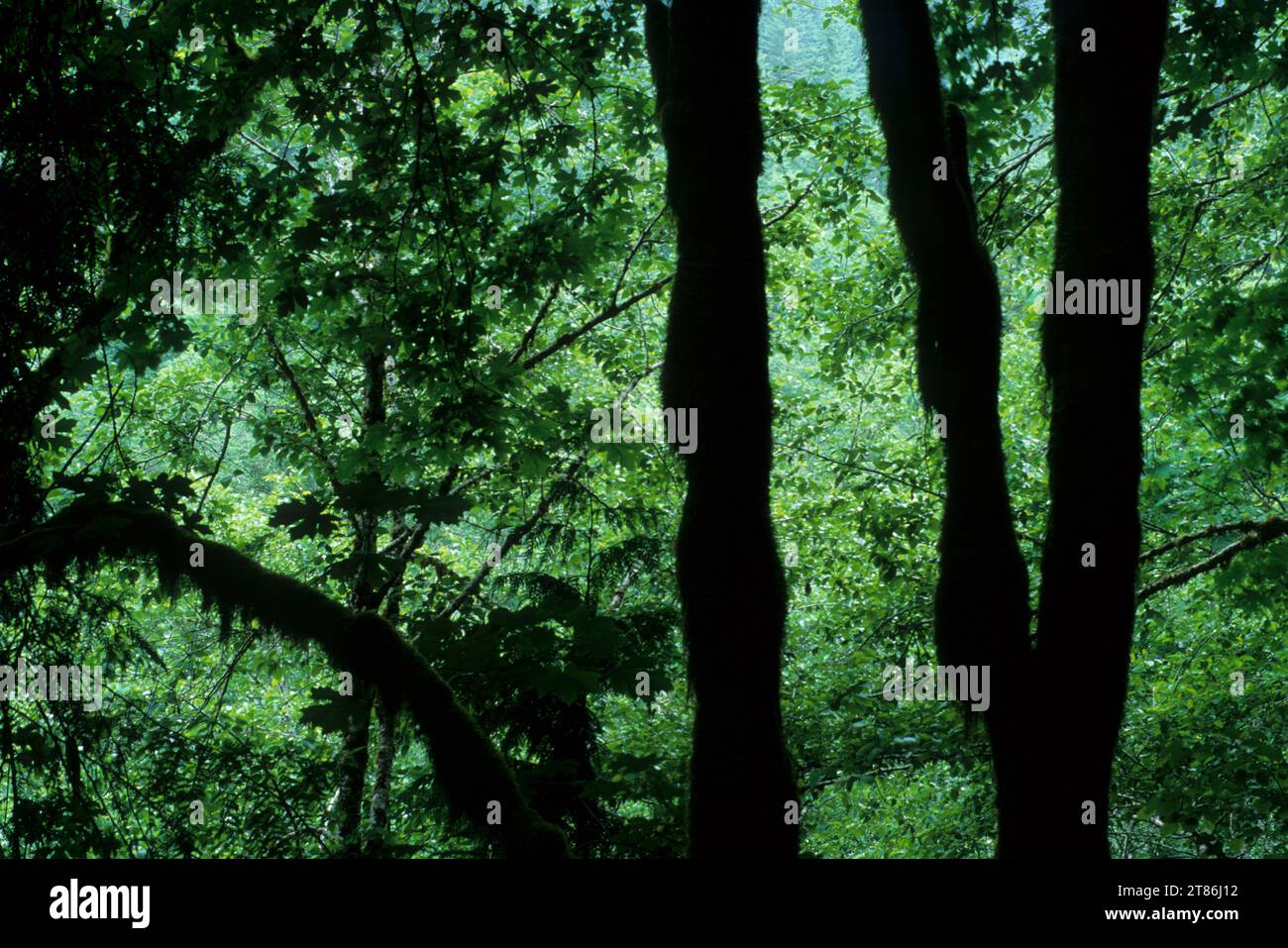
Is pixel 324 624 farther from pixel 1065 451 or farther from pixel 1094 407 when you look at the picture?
pixel 1094 407

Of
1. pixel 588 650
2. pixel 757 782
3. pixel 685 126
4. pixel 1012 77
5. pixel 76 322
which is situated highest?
pixel 1012 77

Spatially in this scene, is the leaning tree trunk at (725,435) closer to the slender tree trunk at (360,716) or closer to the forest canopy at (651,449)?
the forest canopy at (651,449)

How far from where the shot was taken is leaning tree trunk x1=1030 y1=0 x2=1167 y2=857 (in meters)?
3.13

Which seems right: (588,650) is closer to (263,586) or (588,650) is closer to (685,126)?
(263,586)

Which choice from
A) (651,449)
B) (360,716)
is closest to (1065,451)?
(360,716)

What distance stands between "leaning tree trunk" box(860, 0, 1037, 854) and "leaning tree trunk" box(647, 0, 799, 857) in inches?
34.9

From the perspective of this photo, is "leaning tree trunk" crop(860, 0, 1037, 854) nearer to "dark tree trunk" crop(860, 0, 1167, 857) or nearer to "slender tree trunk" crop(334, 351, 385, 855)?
"dark tree trunk" crop(860, 0, 1167, 857)

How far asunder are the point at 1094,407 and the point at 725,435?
4.13ft

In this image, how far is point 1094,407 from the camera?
3246 millimetres

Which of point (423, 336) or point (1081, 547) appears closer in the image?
point (1081, 547)
